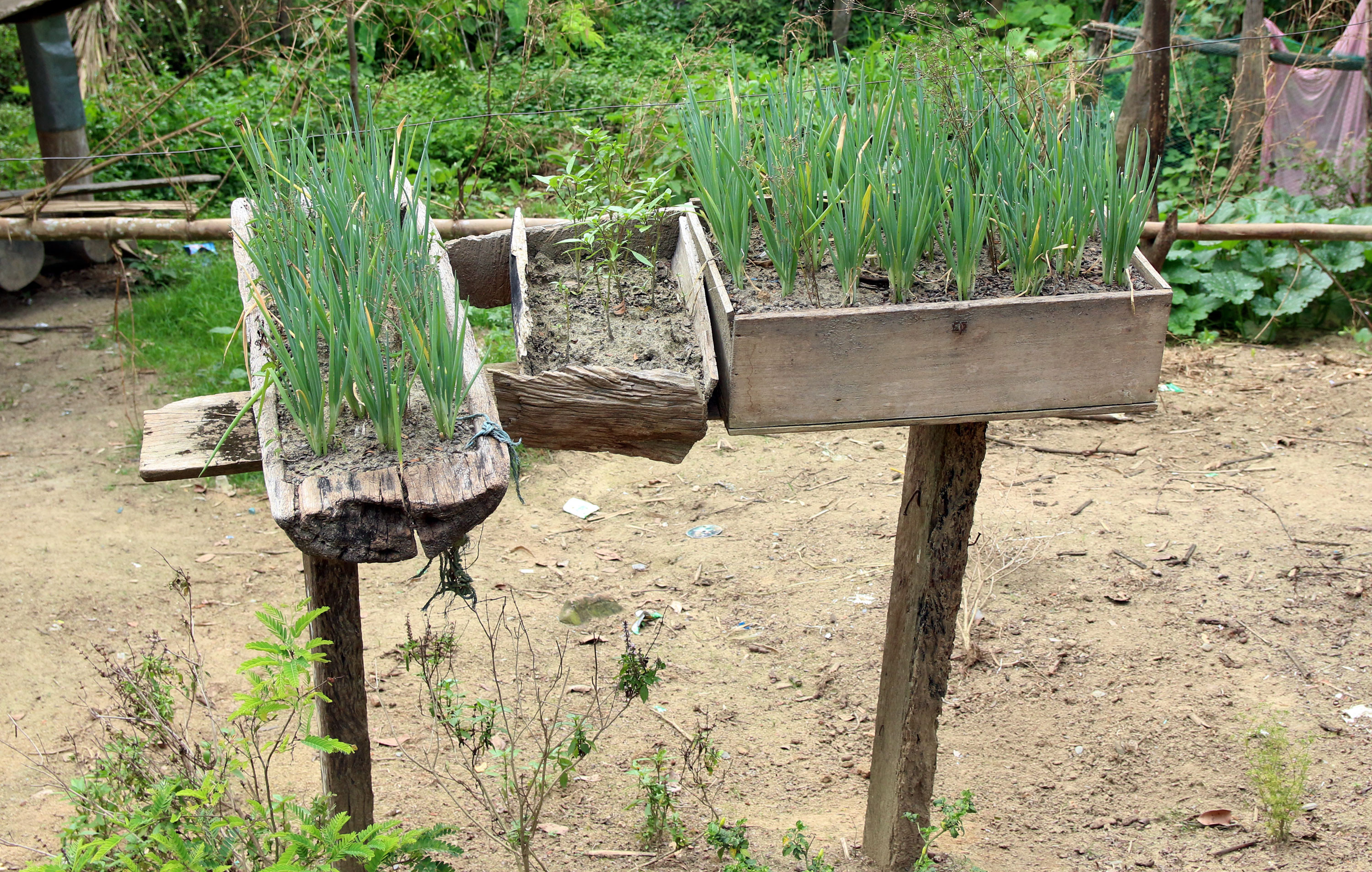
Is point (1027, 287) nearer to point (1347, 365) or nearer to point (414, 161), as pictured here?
point (1347, 365)

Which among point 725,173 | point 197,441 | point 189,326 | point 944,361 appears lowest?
point 189,326

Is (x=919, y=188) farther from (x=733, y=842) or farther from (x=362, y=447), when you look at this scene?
(x=733, y=842)

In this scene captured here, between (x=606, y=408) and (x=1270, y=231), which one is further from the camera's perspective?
(x=1270, y=231)

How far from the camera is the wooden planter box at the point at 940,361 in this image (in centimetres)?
172

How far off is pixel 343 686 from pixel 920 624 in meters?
1.33

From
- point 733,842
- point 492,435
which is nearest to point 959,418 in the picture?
point 492,435

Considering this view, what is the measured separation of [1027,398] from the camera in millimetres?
1812

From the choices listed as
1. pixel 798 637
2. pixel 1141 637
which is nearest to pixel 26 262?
pixel 798 637

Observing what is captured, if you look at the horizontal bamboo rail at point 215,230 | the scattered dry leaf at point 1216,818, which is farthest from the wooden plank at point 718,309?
the horizontal bamboo rail at point 215,230

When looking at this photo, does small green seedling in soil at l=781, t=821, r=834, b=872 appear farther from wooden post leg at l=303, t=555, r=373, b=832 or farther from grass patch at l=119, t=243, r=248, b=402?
grass patch at l=119, t=243, r=248, b=402

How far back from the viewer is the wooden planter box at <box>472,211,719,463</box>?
1711mm

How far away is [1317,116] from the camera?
22.2 feet

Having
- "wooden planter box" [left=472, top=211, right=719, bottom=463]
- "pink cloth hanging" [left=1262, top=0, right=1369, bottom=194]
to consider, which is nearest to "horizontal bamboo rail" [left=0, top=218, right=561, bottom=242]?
"wooden planter box" [left=472, top=211, right=719, bottom=463]

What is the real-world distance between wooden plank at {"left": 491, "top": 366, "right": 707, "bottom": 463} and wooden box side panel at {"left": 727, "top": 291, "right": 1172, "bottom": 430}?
93mm
